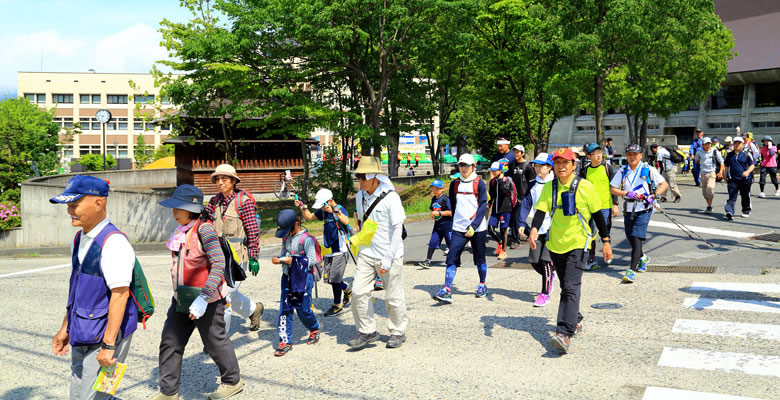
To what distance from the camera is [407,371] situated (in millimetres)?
5988

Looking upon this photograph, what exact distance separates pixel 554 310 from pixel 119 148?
276ft

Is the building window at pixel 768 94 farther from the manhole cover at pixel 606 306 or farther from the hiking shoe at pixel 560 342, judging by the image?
the hiking shoe at pixel 560 342

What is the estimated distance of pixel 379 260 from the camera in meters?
6.62

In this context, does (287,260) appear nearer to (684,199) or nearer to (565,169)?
(565,169)

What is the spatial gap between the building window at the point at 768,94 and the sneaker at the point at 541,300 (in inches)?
2190

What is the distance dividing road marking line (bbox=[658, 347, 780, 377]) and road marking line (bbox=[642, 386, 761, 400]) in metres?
0.65

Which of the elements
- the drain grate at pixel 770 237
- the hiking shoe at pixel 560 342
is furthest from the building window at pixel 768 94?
the hiking shoe at pixel 560 342

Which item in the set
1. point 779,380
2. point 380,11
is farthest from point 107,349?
point 380,11

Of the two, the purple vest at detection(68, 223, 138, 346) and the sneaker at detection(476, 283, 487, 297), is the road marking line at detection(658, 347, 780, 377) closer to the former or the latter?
the sneaker at detection(476, 283, 487, 297)

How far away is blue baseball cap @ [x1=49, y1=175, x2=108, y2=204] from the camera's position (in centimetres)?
396

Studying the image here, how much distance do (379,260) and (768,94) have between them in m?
58.9

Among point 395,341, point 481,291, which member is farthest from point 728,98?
point 395,341

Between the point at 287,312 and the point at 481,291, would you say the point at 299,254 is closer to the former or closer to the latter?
the point at 287,312

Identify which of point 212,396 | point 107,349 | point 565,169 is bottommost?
point 212,396
